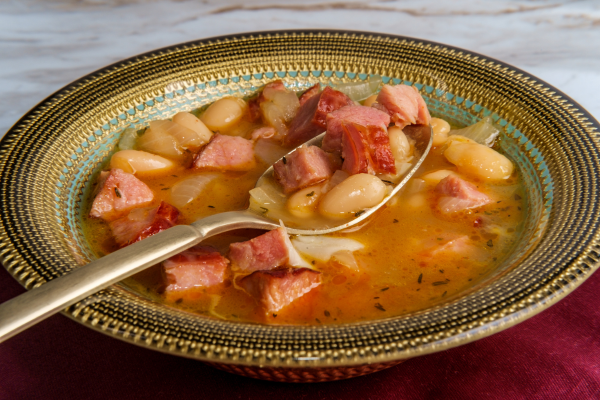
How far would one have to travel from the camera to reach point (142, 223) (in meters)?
2.34

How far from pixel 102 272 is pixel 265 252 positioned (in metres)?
0.69

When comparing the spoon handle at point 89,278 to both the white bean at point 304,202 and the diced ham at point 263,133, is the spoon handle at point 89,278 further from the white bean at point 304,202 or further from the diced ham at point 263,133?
the diced ham at point 263,133

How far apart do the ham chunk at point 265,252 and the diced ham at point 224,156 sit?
0.76m

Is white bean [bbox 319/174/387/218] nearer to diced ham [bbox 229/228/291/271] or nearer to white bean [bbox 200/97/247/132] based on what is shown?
diced ham [bbox 229/228/291/271]

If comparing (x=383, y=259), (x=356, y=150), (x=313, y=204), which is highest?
(x=356, y=150)

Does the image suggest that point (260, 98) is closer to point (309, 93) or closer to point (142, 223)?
point (309, 93)

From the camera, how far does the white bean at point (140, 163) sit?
272cm

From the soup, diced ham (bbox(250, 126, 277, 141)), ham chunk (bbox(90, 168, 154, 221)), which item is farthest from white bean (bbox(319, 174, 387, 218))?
ham chunk (bbox(90, 168, 154, 221))

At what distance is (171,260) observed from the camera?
82.7 inches

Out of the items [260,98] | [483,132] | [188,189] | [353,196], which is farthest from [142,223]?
[483,132]

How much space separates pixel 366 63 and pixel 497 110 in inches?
33.9

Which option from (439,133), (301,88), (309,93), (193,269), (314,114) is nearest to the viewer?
(193,269)

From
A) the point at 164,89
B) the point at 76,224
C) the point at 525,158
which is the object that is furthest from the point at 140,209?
the point at 525,158

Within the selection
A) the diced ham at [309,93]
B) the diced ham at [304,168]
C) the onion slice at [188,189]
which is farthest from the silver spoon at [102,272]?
the diced ham at [309,93]
